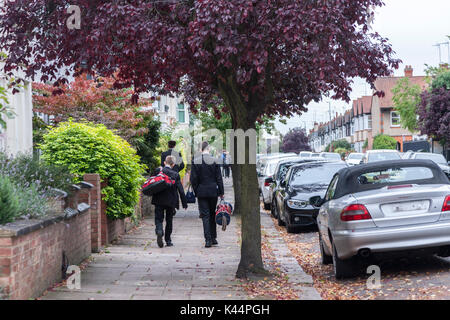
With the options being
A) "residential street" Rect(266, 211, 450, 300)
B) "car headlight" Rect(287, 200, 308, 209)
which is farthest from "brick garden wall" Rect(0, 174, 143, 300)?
"car headlight" Rect(287, 200, 308, 209)

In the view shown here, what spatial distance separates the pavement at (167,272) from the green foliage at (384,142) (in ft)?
183

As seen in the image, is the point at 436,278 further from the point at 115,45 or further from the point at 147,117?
the point at 147,117

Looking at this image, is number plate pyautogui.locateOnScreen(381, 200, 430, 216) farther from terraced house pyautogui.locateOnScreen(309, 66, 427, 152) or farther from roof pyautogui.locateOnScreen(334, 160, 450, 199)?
terraced house pyautogui.locateOnScreen(309, 66, 427, 152)

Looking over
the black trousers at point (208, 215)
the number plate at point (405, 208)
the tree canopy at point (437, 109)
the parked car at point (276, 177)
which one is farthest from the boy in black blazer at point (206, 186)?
the tree canopy at point (437, 109)

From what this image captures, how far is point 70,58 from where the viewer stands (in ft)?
30.3

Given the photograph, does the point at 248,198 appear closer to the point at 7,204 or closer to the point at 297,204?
the point at 7,204

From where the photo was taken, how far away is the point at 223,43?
25.5ft

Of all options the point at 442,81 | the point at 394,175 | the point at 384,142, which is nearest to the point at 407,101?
the point at 442,81

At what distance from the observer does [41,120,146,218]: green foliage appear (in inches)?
439

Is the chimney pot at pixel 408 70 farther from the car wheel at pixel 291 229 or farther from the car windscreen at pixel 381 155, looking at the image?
the car wheel at pixel 291 229

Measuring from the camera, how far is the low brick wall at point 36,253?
6.01m

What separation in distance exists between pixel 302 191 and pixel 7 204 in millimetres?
9559

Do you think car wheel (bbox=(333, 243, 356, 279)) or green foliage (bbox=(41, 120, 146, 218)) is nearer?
car wheel (bbox=(333, 243, 356, 279))

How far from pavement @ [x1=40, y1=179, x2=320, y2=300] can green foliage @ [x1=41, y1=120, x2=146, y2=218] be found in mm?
932
